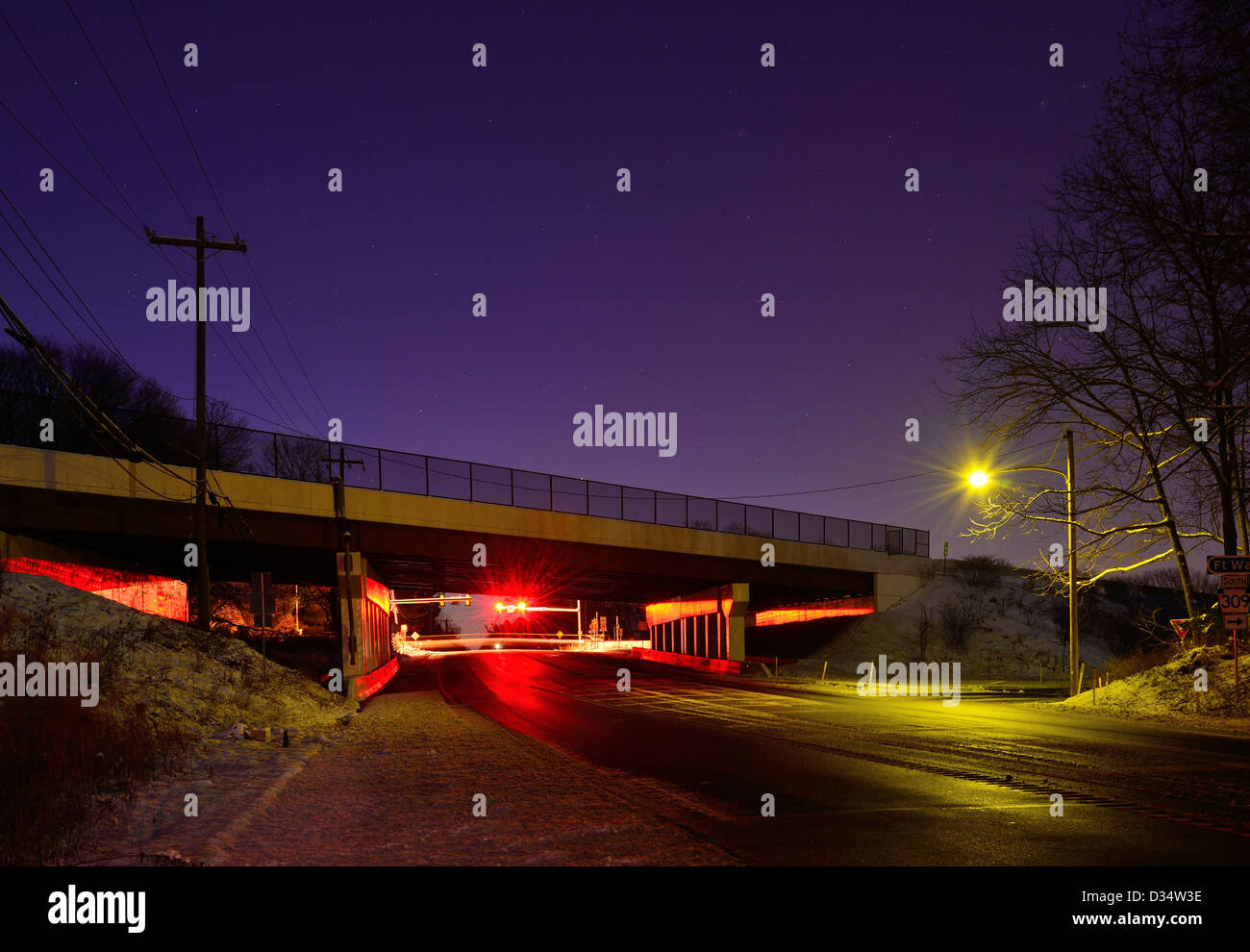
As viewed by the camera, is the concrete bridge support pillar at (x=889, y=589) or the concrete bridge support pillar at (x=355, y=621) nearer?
the concrete bridge support pillar at (x=355, y=621)

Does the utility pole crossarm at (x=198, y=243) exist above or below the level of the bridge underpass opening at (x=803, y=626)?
above

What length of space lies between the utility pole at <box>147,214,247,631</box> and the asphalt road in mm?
11372

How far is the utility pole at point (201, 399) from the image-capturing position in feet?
85.6

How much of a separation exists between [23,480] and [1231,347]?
A: 31102 mm

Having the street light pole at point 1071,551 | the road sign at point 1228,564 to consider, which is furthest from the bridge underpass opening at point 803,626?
the road sign at point 1228,564

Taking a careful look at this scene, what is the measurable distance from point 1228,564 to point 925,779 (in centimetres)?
1258

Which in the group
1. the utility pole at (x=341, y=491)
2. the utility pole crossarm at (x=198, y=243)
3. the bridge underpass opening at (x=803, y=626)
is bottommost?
the bridge underpass opening at (x=803, y=626)

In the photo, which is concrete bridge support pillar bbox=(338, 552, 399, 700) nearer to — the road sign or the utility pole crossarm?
the utility pole crossarm

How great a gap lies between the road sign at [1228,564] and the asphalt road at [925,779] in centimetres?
388

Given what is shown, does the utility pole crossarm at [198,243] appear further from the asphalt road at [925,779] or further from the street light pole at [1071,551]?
the street light pole at [1071,551]

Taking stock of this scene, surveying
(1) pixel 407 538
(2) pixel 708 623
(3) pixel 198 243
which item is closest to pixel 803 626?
(2) pixel 708 623

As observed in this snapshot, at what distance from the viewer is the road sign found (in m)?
19.0

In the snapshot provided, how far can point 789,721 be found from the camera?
64.7 ft
